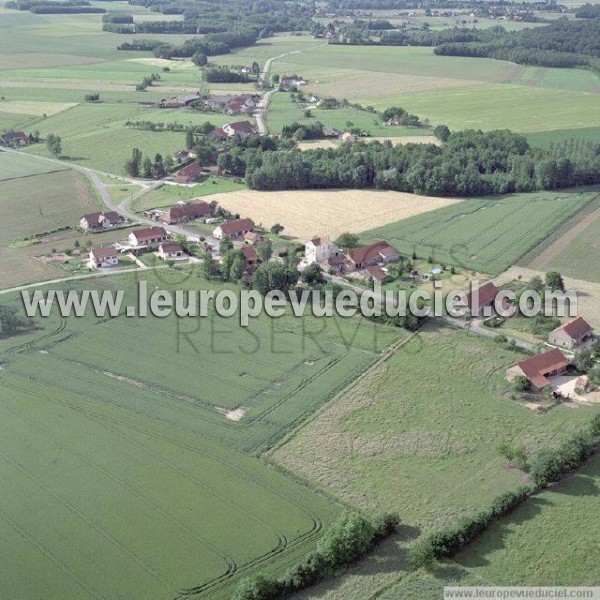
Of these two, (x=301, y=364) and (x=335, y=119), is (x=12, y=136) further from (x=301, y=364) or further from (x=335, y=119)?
(x=301, y=364)

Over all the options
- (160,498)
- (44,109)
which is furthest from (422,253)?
(44,109)

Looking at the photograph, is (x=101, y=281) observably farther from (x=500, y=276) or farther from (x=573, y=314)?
(x=573, y=314)

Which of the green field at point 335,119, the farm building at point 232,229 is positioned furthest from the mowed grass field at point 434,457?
the green field at point 335,119

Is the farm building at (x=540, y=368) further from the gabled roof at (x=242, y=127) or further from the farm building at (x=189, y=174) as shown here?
the gabled roof at (x=242, y=127)

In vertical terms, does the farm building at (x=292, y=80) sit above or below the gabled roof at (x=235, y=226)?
above

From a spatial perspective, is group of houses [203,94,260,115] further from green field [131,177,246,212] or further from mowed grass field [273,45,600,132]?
green field [131,177,246,212]

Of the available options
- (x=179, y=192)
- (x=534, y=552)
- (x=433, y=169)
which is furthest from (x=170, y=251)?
(x=534, y=552)

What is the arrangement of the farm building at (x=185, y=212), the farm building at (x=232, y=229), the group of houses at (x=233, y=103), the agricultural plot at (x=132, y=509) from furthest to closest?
the group of houses at (x=233, y=103) → the farm building at (x=185, y=212) → the farm building at (x=232, y=229) → the agricultural plot at (x=132, y=509)
